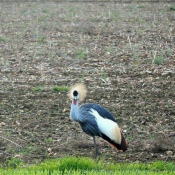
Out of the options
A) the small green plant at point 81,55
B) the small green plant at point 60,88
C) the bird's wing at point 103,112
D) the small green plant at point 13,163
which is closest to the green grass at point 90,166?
the small green plant at point 13,163

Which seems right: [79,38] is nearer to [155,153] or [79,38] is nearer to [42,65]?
[42,65]

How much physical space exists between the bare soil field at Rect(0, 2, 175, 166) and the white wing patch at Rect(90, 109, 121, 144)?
1.52ft

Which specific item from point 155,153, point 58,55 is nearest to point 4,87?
point 58,55

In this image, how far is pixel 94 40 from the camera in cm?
1727

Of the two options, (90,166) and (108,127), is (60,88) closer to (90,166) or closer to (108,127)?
(108,127)

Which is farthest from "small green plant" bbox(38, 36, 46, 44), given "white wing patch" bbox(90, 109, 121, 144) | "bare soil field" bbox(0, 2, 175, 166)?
"white wing patch" bbox(90, 109, 121, 144)

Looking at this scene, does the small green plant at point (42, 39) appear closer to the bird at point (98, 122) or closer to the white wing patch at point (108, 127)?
the bird at point (98, 122)

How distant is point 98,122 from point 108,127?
0.65 ft

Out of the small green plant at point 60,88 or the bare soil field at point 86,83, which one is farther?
the small green plant at point 60,88

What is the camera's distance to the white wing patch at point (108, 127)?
737 centimetres

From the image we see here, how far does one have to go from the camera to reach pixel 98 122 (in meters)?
7.54

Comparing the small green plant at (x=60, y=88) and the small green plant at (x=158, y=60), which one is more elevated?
the small green plant at (x=158, y=60)

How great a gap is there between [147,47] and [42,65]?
4014 mm

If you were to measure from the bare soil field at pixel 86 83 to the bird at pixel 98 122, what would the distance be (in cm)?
39
